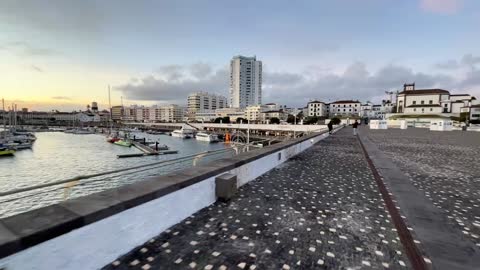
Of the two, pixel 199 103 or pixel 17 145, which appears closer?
pixel 17 145

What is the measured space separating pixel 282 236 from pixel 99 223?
229 cm

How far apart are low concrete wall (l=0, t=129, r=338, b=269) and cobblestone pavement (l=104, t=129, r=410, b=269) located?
177 mm

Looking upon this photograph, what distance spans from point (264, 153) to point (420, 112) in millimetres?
84308

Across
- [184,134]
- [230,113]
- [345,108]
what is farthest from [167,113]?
[345,108]

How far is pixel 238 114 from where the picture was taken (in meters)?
147

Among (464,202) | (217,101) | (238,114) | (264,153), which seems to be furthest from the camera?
(217,101)

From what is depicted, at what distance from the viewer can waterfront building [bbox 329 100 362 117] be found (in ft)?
395

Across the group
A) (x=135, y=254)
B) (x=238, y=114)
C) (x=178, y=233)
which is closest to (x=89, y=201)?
(x=135, y=254)

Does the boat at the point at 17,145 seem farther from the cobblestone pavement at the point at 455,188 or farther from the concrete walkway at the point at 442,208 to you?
the cobblestone pavement at the point at 455,188

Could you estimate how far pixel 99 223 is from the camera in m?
2.49

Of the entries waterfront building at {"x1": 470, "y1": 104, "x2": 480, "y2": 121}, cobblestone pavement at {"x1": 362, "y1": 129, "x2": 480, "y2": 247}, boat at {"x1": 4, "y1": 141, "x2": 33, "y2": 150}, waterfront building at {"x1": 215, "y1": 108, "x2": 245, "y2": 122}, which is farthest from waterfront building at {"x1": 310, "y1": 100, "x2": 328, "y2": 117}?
cobblestone pavement at {"x1": 362, "y1": 129, "x2": 480, "y2": 247}

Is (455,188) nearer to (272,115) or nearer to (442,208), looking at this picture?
(442,208)

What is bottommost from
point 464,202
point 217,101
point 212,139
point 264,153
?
point 212,139

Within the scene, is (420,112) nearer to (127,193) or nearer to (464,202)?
(464,202)
